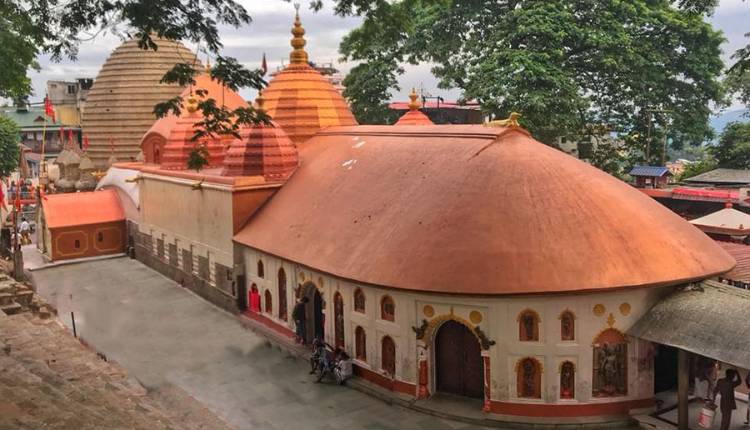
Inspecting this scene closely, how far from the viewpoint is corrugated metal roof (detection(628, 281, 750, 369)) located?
11539mm

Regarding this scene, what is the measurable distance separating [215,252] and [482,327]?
1112 centimetres

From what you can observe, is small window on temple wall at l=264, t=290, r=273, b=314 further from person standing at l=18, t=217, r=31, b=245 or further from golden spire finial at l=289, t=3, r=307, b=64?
person standing at l=18, t=217, r=31, b=245

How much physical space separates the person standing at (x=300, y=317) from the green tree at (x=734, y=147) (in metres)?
26.8

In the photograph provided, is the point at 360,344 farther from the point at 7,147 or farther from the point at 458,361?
the point at 7,147

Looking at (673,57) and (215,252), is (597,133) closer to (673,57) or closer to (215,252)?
(673,57)

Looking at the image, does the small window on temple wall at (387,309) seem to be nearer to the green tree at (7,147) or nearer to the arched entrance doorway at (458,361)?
the arched entrance doorway at (458,361)

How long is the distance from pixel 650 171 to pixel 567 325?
70.4 ft

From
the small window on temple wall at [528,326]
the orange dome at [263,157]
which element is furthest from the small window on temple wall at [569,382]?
the orange dome at [263,157]

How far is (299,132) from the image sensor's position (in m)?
25.0

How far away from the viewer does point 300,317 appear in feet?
56.6

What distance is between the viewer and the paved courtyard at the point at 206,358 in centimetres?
1376

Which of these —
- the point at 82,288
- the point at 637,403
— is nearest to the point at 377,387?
the point at 637,403

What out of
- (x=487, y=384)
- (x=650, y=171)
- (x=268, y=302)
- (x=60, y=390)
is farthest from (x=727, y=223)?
(x=60, y=390)

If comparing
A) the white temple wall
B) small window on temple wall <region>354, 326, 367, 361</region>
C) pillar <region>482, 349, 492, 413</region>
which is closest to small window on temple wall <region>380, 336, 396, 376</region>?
small window on temple wall <region>354, 326, 367, 361</region>
